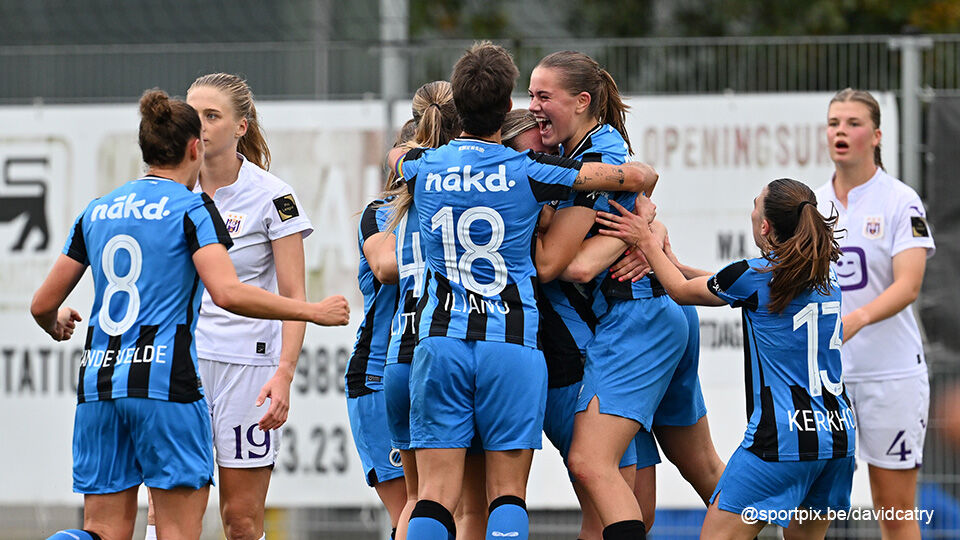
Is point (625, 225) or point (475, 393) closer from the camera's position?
point (475, 393)

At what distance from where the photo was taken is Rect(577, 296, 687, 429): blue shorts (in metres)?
4.86

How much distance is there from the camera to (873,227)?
644 cm

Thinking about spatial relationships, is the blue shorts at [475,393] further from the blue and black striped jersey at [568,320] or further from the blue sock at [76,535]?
the blue sock at [76,535]

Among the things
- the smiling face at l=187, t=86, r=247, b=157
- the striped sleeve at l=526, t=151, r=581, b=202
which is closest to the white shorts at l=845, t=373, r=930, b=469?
the striped sleeve at l=526, t=151, r=581, b=202

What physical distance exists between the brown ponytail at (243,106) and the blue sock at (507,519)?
7.13 feet

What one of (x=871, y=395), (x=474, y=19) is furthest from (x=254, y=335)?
(x=474, y=19)

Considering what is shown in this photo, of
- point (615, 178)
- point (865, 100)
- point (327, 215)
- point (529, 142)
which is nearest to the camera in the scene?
point (615, 178)

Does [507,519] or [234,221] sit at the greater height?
[234,221]

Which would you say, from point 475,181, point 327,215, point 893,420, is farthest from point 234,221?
point 893,420

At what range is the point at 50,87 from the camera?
9.35m

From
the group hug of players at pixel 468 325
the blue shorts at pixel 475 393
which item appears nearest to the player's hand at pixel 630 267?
the group hug of players at pixel 468 325

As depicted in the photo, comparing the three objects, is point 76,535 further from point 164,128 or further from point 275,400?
point 164,128

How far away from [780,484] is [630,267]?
105 centimetres

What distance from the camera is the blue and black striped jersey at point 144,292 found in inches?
169
